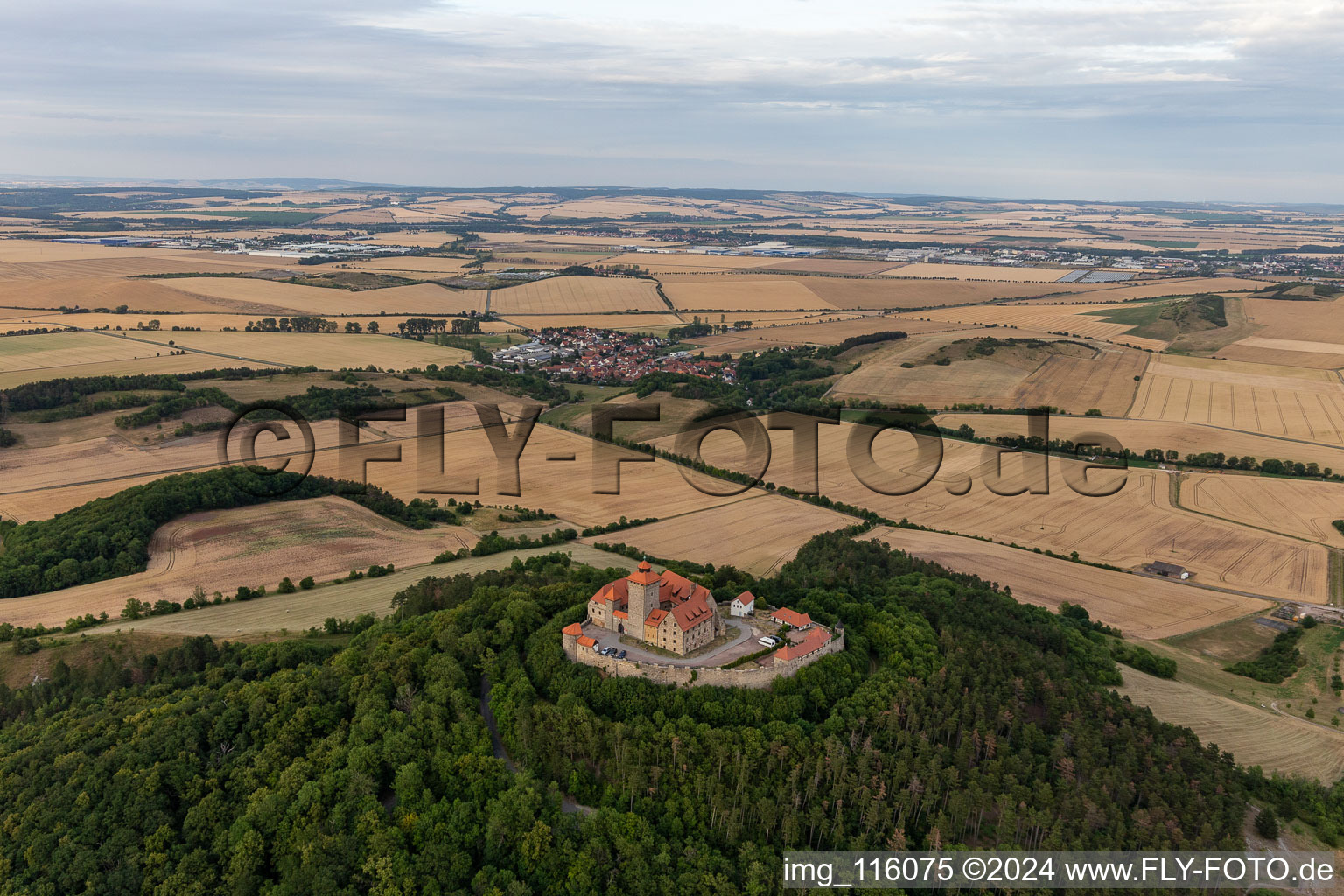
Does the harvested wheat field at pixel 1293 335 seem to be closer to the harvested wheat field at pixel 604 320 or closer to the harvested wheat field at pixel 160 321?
the harvested wheat field at pixel 604 320

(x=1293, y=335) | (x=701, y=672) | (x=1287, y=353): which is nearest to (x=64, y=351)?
(x=701, y=672)

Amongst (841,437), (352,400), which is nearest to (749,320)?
(841,437)

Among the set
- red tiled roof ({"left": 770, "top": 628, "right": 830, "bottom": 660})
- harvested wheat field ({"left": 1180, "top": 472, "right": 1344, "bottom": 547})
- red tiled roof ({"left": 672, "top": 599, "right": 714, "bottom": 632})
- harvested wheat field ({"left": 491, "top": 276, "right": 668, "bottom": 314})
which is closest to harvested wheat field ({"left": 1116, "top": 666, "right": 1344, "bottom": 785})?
red tiled roof ({"left": 770, "top": 628, "right": 830, "bottom": 660})

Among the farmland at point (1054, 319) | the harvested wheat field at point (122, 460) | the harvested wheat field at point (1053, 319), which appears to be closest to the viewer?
the harvested wheat field at point (122, 460)

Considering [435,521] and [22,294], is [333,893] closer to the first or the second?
[435,521]

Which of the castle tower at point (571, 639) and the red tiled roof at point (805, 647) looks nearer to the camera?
the red tiled roof at point (805, 647)

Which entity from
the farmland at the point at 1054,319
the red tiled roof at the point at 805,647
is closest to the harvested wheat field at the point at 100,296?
the red tiled roof at the point at 805,647
